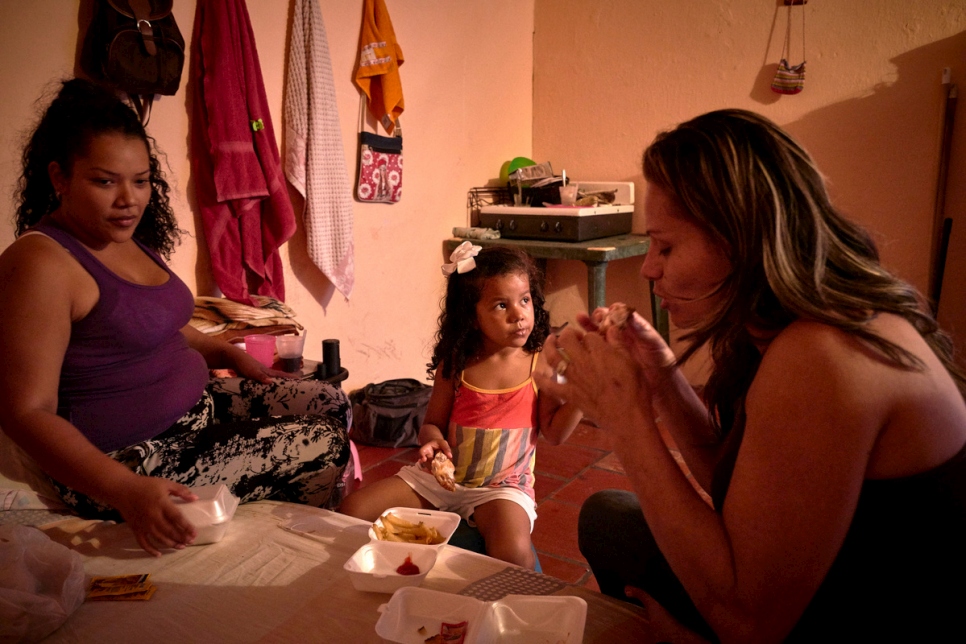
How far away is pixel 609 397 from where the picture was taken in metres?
1.04

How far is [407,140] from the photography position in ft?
11.0

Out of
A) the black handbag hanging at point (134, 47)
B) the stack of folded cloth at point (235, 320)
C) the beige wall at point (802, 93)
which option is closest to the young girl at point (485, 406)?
the stack of folded cloth at point (235, 320)

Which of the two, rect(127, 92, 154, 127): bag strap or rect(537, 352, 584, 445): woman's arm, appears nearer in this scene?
rect(537, 352, 584, 445): woman's arm

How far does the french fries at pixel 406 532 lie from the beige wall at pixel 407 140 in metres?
1.60

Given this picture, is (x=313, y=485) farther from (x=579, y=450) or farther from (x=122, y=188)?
(x=579, y=450)

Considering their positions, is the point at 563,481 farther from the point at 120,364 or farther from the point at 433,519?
the point at 120,364

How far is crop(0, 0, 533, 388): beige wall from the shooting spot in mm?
2480

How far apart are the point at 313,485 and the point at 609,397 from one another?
0.95 meters

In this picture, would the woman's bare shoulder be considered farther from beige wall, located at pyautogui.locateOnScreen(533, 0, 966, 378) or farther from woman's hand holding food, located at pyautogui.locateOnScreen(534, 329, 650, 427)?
beige wall, located at pyautogui.locateOnScreen(533, 0, 966, 378)

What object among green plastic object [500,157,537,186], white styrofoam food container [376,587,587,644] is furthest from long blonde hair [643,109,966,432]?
green plastic object [500,157,537,186]

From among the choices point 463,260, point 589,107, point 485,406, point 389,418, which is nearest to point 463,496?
point 485,406

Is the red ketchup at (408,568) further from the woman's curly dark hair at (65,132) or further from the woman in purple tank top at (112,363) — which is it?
the woman's curly dark hair at (65,132)

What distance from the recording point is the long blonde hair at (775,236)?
2.91ft

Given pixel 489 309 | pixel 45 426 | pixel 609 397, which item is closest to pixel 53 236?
pixel 45 426
